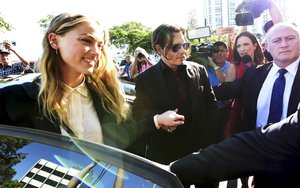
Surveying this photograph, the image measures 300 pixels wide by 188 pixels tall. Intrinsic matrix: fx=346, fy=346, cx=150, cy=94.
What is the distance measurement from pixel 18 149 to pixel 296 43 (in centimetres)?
197

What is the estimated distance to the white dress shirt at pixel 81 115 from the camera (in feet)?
6.12

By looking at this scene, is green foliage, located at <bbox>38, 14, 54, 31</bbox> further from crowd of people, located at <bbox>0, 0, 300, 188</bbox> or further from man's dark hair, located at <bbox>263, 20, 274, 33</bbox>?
man's dark hair, located at <bbox>263, 20, 274, 33</bbox>

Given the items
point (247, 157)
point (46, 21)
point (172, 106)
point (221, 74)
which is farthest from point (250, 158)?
point (46, 21)

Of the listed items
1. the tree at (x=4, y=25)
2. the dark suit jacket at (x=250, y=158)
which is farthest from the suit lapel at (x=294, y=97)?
the tree at (x=4, y=25)

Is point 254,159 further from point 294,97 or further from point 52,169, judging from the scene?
point 294,97

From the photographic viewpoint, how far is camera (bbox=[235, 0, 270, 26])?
3541mm

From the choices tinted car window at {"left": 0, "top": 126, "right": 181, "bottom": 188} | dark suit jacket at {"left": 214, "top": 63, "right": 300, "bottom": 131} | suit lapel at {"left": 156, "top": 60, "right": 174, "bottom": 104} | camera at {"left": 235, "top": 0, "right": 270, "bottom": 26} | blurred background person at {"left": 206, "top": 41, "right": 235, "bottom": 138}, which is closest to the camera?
tinted car window at {"left": 0, "top": 126, "right": 181, "bottom": 188}

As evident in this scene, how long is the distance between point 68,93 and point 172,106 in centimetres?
95

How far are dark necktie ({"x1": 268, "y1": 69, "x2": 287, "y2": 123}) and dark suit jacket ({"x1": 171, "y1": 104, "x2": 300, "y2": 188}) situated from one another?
1048 millimetres

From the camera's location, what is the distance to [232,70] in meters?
3.77

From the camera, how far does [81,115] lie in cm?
190

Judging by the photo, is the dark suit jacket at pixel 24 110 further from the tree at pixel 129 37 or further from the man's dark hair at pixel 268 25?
the tree at pixel 129 37

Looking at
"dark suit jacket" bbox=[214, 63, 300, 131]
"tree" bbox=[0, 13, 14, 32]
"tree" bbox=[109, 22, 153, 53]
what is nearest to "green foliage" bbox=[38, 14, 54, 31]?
"dark suit jacket" bbox=[214, 63, 300, 131]

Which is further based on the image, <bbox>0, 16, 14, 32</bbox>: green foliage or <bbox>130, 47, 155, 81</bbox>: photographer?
<bbox>0, 16, 14, 32</bbox>: green foliage
